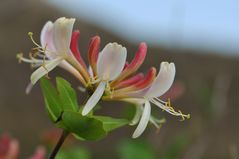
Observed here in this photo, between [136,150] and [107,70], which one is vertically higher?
A: [107,70]

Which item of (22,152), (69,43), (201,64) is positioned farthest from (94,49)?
(201,64)

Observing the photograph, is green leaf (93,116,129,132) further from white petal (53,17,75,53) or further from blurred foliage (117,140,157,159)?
blurred foliage (117,140,157,159)

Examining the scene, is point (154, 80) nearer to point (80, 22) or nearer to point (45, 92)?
point (45, 92)

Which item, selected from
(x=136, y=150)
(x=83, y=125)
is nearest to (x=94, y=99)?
(x=83, y=125)

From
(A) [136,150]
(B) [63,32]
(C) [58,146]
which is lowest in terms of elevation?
(A) [136,150]

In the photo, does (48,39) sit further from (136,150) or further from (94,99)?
(136,150)

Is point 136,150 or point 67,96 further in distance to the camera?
point 136,150

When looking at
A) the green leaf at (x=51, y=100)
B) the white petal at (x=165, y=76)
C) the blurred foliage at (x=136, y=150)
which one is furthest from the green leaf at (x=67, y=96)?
the blurred foliage at (x=136, y=150)
